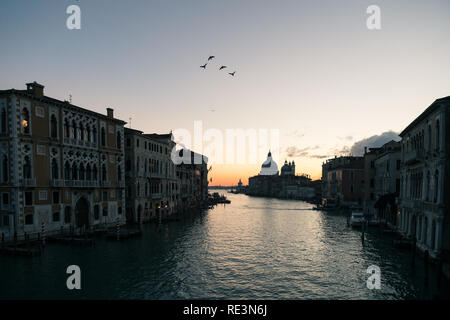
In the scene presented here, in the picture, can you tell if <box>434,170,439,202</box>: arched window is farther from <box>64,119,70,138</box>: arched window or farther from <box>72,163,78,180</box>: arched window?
<box>64,119,70,138</box>: arched window

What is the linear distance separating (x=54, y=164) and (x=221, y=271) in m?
20.7

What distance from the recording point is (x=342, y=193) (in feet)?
254

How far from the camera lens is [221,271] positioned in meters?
20.7

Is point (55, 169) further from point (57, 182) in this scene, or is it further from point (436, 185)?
point (436, 185)

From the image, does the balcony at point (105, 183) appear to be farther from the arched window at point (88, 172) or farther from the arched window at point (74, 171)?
the arched window at point (74, 171)

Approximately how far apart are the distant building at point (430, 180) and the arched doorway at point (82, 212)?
108 feet

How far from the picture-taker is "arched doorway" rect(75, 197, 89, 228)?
32531mm


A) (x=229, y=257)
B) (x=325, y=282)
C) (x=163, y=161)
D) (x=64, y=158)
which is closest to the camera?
(x=325, y=282)

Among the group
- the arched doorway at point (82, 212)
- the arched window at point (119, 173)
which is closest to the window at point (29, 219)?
the arched doorway at point (82, 212)

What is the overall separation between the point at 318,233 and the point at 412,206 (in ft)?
45.7

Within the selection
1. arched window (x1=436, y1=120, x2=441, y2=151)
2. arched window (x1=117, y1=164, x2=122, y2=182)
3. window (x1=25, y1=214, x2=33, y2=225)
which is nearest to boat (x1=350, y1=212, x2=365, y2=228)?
arched window (x1=436, y1=120, x2=441, y2=151)

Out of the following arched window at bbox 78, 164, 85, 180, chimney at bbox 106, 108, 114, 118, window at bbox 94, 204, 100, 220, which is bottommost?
window at bbox 94, 204, 100, 220
